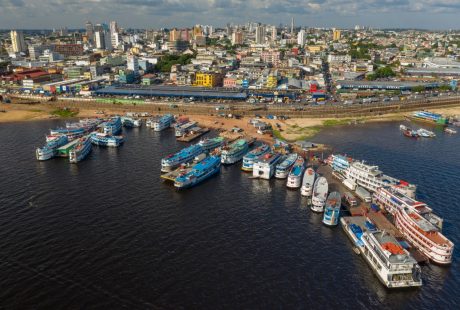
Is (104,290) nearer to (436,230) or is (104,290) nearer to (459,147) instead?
(436,230)

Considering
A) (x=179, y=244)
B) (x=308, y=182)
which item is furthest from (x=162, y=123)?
(x=179, y=244)

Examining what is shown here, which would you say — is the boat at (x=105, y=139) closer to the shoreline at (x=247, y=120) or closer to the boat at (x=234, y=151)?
the boat at (x=234, y=151)

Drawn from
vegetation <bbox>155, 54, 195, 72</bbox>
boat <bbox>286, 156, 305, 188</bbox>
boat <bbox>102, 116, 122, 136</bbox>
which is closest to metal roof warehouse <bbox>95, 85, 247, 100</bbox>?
boat <bbox>102, 116, 122, 136</bbox>

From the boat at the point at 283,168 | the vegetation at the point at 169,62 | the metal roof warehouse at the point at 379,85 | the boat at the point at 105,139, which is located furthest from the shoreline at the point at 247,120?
the vegetation at the point at 169,62

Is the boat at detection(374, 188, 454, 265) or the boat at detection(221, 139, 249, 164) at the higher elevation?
the boat at detection(221, 139, 249, 164)

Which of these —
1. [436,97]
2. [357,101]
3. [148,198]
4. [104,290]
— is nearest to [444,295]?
[104,290]

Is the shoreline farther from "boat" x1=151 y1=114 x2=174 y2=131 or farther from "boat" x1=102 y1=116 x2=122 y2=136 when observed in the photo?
"boat" x1=102 y1=116 x2=122 y2=136
